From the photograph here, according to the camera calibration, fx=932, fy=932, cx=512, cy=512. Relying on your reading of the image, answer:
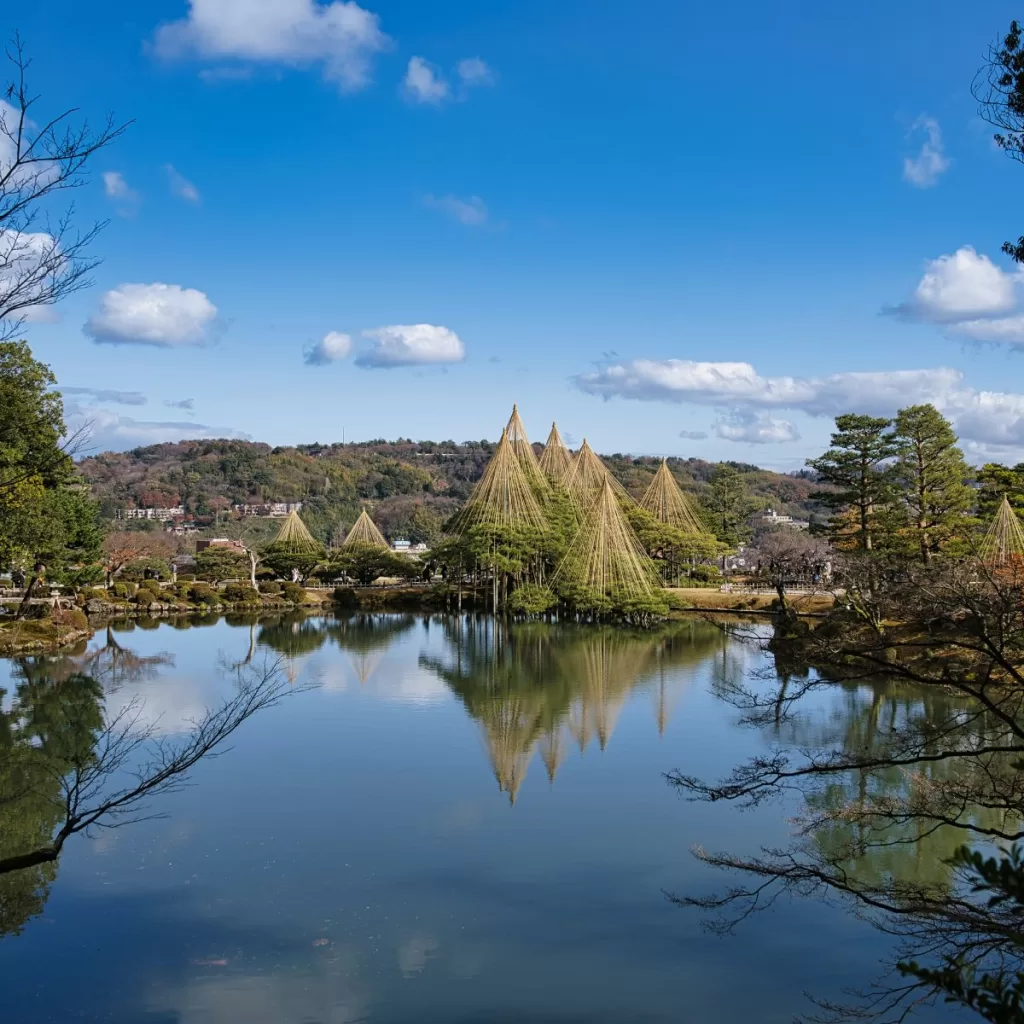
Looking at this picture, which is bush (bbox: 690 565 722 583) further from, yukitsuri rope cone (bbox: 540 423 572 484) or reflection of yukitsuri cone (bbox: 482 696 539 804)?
reflection of yukitsuri cone (bbox: 482 696 539 804)

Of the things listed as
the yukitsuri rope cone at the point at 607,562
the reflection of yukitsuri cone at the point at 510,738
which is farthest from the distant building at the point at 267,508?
the reflection of yukitsuri cone at the point at 510,738

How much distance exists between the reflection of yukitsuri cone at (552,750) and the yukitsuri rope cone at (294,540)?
2670cm

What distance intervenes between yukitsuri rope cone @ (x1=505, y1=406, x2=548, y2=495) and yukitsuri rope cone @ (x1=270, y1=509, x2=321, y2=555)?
35.1 feet

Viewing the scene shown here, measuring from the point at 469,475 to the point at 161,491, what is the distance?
1176 inches

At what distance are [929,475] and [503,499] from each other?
13823 mm

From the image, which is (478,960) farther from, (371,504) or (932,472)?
(371,504)

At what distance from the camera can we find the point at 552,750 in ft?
45.9

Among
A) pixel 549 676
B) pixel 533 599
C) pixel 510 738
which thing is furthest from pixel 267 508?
pixel 510 738

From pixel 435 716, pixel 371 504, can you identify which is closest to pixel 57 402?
pixel 435 716

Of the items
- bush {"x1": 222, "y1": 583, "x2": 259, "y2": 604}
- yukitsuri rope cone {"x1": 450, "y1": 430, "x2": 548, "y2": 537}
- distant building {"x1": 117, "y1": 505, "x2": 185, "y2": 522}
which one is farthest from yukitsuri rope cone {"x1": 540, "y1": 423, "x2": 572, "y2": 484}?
distant building {"x1": 117, "y1": 505, "x2": 185, "y2": 522}

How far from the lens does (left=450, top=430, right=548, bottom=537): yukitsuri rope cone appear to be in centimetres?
3212

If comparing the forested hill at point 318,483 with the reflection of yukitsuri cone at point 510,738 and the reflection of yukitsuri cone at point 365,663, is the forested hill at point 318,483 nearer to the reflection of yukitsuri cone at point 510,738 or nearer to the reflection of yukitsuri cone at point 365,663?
the reflection of yukitsuri cone at point 365,663

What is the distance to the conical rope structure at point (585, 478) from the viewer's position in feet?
122

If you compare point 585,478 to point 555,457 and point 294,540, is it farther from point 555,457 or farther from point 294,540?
point 294,540
